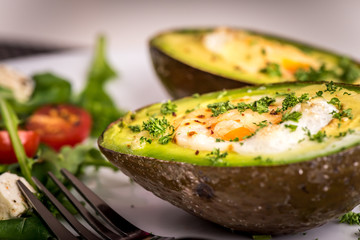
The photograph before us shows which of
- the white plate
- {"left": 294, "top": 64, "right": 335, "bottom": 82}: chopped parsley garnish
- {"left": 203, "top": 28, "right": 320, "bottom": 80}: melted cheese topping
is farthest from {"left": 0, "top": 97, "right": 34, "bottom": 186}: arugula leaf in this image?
{"left": 294, "top": 64, "right": 335, "bottom": 82}: chopped parsley garnish

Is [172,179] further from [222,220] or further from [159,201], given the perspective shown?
[159,201]

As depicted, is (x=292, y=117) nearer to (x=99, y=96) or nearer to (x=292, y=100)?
(x=292, y=100)

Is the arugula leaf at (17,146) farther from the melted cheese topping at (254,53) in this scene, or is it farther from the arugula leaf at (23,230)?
the melted cheese topping at (254,53)

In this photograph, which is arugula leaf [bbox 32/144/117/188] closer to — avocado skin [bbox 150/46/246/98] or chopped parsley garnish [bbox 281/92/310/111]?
avocado skin [bbox 150/46/246/98]

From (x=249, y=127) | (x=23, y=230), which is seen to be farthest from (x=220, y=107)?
(x=23, y=230)

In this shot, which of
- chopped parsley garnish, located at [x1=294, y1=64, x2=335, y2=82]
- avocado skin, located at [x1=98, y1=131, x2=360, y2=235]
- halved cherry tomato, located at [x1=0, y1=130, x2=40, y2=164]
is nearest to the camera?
avocado skin, located at [x1=98, y1=131, x2=360, y2=235]

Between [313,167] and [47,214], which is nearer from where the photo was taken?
[313,167]

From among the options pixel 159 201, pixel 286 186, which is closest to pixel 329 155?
pixel 286 186
